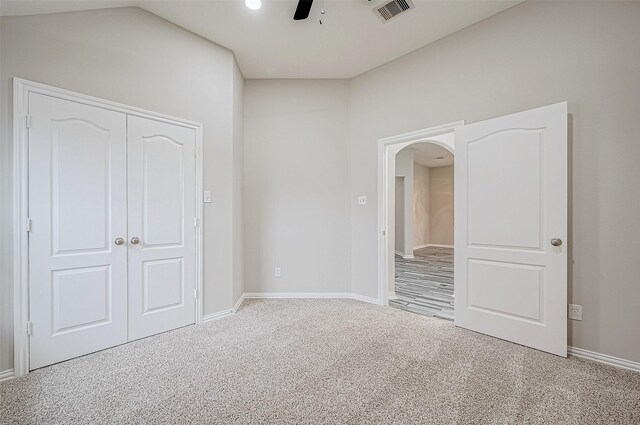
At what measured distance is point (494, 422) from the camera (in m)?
1.52

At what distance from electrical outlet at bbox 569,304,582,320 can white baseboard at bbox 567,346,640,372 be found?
0.25 meters

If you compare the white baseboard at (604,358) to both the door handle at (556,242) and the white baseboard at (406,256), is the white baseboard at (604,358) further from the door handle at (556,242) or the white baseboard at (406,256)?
the white baseboard at (406,256)

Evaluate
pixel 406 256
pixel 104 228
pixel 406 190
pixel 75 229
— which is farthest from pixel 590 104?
pixel 406 256

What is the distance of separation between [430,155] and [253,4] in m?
6.80

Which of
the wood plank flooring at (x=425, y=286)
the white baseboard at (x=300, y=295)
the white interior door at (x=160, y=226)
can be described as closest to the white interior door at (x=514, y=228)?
the wood plank flooring at (x=425, y=286)

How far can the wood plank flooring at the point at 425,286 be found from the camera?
11.4ft

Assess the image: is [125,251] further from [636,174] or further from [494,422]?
[636,174]

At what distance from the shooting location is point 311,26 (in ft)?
9.20

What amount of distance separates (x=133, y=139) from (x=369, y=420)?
2863 millimetres

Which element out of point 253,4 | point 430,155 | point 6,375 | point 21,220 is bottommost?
point 6,375

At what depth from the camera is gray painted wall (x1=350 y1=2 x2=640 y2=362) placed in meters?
2.06

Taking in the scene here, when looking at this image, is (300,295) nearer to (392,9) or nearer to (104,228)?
(104,228)

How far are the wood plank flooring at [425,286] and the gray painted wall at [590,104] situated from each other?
1.36 m

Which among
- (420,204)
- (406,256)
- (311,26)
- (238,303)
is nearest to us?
(311,26)
